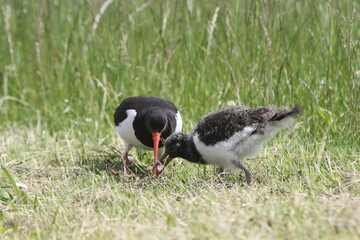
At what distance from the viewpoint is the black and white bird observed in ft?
14.6

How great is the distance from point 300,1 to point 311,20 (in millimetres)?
664

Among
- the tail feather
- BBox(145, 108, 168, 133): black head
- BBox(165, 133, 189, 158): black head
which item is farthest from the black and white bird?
BBox(145, 108, 168, 133): black head

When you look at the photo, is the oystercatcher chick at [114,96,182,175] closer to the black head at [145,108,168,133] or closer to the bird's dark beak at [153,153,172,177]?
the black head at [145,108,168,133]

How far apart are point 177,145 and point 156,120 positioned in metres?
0.58

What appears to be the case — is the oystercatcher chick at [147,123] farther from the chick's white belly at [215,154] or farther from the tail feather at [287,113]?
the tail feather at [287,113]

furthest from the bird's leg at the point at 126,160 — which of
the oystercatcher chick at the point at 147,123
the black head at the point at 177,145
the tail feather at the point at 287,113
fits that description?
the tail feather at the point at 287,113

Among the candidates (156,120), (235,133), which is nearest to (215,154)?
(235,133)

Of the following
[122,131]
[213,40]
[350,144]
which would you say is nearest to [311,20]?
[213,40]

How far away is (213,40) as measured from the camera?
22.9 ft

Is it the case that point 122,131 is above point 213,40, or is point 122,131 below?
below

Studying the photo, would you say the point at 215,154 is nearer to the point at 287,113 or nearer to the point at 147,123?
the point at 287,113

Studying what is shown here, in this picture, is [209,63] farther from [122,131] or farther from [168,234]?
[168,234]

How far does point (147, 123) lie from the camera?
5.48 metres

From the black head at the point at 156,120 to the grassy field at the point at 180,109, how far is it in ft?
1.14
